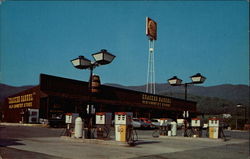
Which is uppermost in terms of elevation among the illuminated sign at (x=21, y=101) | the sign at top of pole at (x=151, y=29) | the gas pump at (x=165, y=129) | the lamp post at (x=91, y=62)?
the sign at top of pole at (x=151, y=29)

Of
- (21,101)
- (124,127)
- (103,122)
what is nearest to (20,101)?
(21,101)

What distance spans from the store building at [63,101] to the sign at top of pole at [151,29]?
13476mm

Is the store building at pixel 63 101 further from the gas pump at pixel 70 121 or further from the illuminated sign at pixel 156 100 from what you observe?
the gas pump at pixel 70 121

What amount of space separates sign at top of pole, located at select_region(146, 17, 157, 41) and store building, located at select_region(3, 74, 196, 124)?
44.2 ft

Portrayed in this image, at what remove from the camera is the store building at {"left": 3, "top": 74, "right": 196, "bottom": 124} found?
3666cm

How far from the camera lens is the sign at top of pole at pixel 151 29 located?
59.7m

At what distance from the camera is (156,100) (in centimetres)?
5731

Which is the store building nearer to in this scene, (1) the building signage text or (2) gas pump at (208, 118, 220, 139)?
(1) the building signage text

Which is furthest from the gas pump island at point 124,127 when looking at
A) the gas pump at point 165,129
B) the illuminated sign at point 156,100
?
the illuminated sign at point 156,100

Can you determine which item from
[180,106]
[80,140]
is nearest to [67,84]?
[80,140]

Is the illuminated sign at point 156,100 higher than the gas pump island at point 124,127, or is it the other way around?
the illuminated sign at point 156,100

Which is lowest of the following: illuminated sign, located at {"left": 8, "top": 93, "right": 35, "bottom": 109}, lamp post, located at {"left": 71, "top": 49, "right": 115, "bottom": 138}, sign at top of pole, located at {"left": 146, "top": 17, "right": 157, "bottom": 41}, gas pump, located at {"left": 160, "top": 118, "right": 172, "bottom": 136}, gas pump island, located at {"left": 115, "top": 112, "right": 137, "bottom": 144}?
gas pump, located at {"left": 160, "top": 118, "right": 172, "bottom": 136}

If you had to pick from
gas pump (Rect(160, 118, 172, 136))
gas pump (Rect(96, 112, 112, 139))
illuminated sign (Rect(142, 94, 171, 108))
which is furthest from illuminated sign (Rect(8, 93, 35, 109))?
gas pump (Rect(96, 112, 112, 139))

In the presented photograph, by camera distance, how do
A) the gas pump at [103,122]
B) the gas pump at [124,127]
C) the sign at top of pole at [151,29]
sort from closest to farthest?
the gas pump at [124,127]
the gas pump at [103,122]
the sign at top of pole at [151,29]
